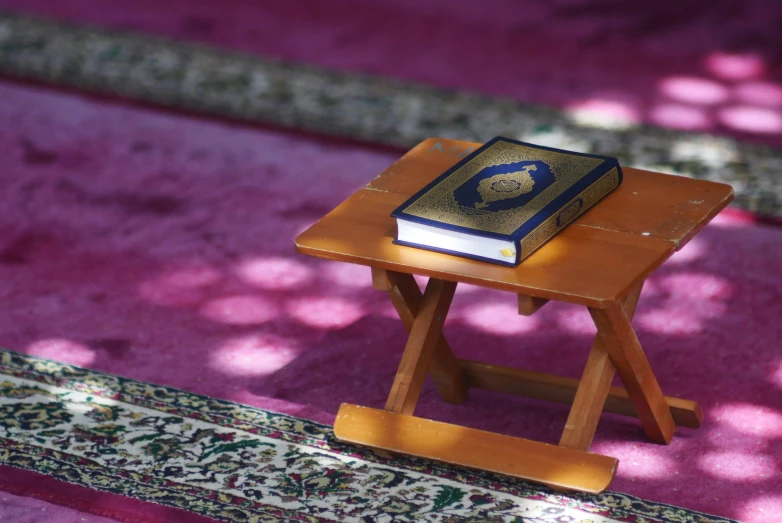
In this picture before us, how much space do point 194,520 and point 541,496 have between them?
580 mm

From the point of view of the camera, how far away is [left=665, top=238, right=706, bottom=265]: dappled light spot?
287 cm

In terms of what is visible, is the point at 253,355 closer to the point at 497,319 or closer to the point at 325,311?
the point at 325,311

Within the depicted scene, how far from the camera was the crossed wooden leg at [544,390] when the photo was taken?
77.7 inches

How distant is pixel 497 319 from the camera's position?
2.65 meters

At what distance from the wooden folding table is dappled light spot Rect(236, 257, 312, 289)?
0.65 m

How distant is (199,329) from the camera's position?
8.61ft

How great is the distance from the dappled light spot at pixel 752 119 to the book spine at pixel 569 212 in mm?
1629

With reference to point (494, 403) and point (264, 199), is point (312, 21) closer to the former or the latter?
point (264, 199)

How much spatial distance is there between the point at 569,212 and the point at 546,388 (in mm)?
438

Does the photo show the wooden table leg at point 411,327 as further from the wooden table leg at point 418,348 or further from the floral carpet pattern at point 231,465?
the floral carpet pattern at point 231,465

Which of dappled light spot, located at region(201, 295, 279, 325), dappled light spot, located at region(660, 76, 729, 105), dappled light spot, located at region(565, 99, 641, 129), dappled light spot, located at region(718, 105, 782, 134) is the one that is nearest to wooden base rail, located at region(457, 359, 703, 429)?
dappled light spot, located at region(201, 295, 279, 325)

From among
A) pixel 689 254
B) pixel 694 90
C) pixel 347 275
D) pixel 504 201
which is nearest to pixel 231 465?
pixel 504 201

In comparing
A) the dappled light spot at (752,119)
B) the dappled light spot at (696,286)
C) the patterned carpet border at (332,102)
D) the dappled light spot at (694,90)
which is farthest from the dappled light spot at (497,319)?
the dappled light spot at (694,90)

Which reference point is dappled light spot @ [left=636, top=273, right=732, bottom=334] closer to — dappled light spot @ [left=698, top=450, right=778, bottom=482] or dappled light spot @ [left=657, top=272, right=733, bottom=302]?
dappled light spot @ [left=657, top=272, right=733, bottom=302]
